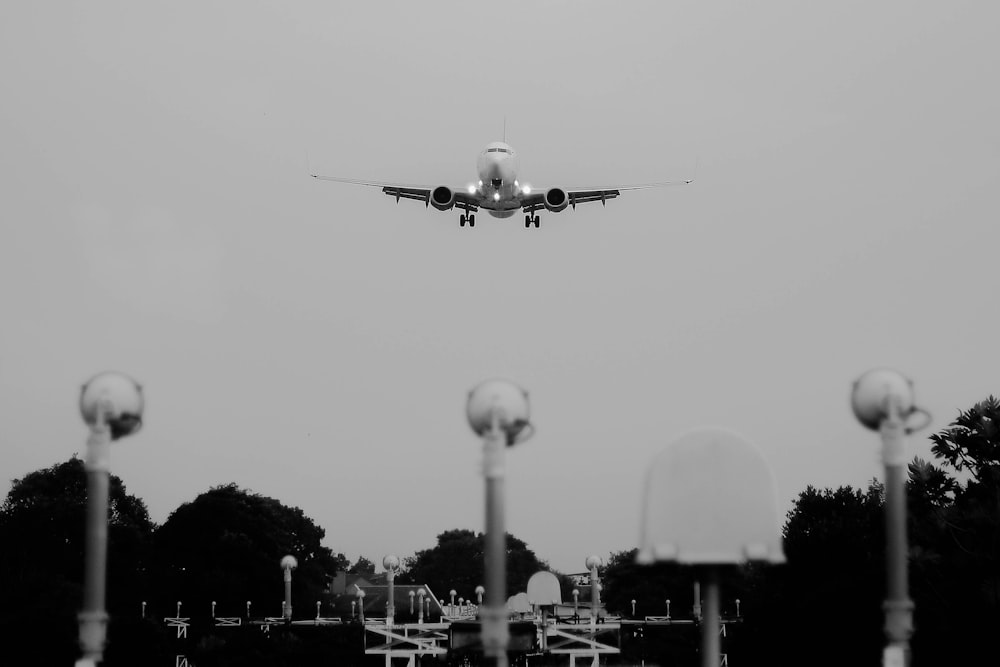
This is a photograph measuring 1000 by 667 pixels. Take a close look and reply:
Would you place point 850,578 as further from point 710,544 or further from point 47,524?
point 47,524

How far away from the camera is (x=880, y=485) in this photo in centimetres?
5616

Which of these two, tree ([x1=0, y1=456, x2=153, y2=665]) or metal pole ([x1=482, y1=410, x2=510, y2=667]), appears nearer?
metal pole ([x1=482, y1=410, x2=510, y2=667])

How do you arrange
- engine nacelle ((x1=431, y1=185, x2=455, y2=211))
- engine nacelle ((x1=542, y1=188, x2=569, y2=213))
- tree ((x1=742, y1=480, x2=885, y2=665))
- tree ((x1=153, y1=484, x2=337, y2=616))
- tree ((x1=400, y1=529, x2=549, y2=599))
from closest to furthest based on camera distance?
1. tree ((x1=742, y1=480, x2=885, y2=665))
2. engine nacelle ((x1=431, y1=185, x2=455, y2=211))
3. engine nacelle ((x1=542, y1=188, x2=569, y2=213))
4. tree ((x1=153, y1=484, x2=337, y2=616))
5. tree ((x1=400, y1=529, x2=549, y2=599))

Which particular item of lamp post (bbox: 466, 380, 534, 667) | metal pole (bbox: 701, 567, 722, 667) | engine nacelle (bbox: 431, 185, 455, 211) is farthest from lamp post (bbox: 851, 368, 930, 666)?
engine nacelle (bbox: 431, 185, 455, 211)

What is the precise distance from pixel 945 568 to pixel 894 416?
866 inches

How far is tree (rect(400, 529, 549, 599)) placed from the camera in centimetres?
12669

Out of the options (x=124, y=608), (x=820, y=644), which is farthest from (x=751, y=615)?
(x=124, y=608)

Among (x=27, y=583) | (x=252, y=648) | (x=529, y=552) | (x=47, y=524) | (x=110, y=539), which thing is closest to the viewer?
(x=27, y=583)

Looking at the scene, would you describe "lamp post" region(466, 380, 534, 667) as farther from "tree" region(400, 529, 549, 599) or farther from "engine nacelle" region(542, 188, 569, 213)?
"tree" region(400, 529, 549, 599)

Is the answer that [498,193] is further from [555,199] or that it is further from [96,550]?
[96,550]

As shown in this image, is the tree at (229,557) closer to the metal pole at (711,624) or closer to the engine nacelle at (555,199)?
the engine nacelle at (555,199)

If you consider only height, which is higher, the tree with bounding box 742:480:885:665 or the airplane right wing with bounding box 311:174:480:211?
the airplane right wing with bounding box 311:174:480:211

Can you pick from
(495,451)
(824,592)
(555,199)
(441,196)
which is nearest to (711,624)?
(495,451)

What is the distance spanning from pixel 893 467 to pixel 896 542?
1.97ft
